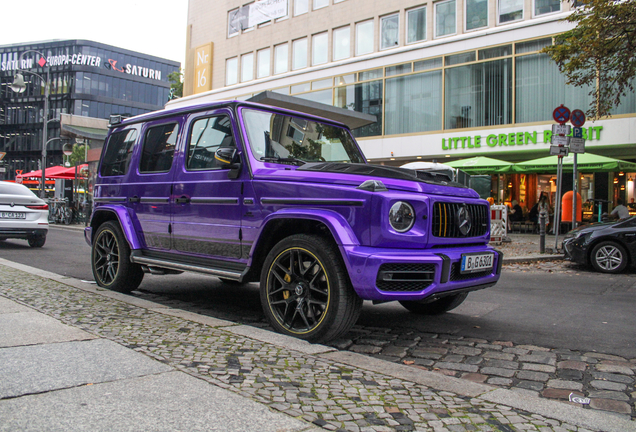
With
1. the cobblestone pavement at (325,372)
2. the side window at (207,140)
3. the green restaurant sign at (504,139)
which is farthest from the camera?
the green restaurant sign at (504,139)

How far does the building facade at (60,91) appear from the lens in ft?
262

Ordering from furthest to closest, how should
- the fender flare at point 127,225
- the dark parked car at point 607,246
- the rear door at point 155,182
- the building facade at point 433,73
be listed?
the building facade at point 433,73
the dark parked car at point 607,246
the fender flare at point 127,225
the rear door at point 155,182

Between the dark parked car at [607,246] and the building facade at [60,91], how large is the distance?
7827 centimetres

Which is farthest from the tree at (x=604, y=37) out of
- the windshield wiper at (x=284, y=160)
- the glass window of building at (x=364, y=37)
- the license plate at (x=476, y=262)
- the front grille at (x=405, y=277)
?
the glass window of building at (x=364, y=37)

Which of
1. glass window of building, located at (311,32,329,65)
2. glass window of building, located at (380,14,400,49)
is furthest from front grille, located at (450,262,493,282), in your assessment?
glass window of building, located at (311,32,329,65)

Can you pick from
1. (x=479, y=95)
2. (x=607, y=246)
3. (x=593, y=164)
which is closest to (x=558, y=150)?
(x=607, y=246)

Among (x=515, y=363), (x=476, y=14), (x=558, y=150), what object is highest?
(x=476, y=14)

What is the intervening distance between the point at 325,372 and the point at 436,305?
238cm

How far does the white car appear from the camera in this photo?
11602mm

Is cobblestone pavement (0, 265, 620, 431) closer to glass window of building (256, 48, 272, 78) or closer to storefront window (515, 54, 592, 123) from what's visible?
storefront window (515, 54, 592, 123)

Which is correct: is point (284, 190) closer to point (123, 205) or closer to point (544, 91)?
point (123, 205)

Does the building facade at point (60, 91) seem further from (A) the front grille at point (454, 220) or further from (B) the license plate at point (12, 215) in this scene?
(A) the front grille at point (454, 220)

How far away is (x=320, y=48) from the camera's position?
28953mm

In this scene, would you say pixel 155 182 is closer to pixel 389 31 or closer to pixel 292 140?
pixel 292 140
